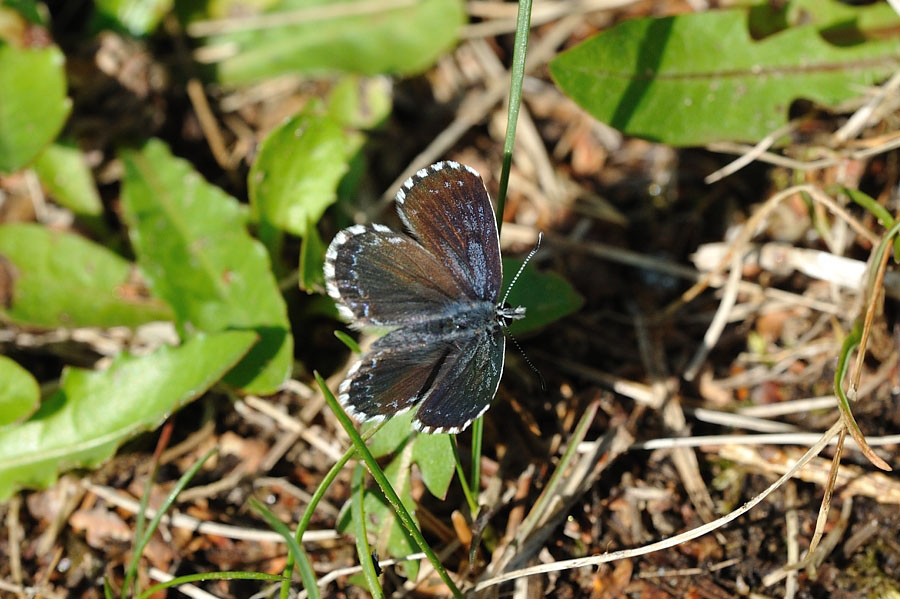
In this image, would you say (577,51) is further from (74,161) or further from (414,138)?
(74,161)

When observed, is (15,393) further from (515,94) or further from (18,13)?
(515,94)

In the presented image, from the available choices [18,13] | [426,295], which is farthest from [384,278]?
[18,13]

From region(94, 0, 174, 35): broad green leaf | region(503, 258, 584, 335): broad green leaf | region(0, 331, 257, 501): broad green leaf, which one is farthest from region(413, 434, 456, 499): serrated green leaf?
region(94, 0, 174, 35): broad green leaf

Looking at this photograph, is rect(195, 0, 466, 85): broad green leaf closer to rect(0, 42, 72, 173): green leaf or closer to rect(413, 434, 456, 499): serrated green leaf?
rect(0, 42, 72, 173): green leaf

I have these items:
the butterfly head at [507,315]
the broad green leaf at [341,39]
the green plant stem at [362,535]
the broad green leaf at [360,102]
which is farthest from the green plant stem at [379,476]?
the broad green leaf at [341,39]

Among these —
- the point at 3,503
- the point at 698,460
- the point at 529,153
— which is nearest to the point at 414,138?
the point at 529,153
